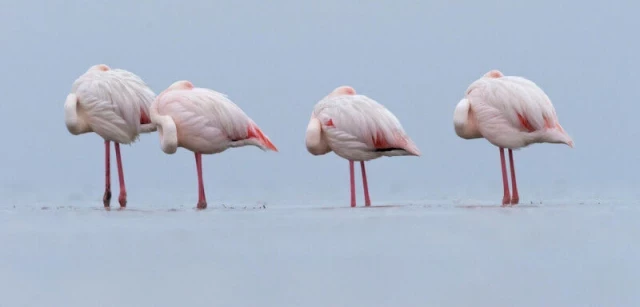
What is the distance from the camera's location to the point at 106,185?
53.1 feet

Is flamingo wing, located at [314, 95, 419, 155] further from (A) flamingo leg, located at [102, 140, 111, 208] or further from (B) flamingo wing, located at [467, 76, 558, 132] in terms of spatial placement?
(A) flamingo leg, located at [102, 140, 111, 208]

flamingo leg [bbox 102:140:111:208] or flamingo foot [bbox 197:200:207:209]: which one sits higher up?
flamingo leg [bbox 102:140:111:208]

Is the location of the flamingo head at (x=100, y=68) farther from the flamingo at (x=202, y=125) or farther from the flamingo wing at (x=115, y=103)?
the flamingo at (x=202, y=125)

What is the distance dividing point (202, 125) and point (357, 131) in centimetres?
141

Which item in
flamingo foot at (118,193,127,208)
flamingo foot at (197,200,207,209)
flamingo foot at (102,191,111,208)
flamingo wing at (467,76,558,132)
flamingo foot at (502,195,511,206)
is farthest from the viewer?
flamingo foot at (102,191,111,208)

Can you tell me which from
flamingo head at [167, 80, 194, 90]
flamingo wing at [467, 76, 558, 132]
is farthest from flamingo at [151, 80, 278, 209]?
flamingo wing at [467, 76, 558, 132]

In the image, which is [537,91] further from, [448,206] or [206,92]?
[206,92]

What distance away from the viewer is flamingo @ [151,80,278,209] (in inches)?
599

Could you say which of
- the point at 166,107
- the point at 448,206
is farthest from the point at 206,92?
the point at 448,206

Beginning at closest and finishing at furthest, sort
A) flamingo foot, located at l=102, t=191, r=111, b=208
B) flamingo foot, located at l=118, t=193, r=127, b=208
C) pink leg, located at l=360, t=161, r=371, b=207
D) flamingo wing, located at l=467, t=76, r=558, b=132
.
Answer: flamingo wing, located at l=467, t=76, r=558, b=132
pink leg, located at l=360, t=161, r=371, b=207
flamingo foot, located at l=118, t=193, r=127, b=208
flamingo foot, located at l=102, t=191, r=111, b=208

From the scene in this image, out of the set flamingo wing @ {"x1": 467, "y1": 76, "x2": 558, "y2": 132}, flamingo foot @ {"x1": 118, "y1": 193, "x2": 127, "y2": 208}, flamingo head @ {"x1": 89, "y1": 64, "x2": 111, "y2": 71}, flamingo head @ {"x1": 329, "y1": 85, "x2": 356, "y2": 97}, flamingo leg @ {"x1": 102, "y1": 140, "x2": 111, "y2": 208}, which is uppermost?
flamingo head @ {"x1": 89, "y1": 64, "x2": 111, "y2": 71}

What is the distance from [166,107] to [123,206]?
120cm

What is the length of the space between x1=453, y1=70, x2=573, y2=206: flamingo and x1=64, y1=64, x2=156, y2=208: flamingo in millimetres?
2973

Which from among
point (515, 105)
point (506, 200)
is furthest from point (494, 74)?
point (506, 200)
